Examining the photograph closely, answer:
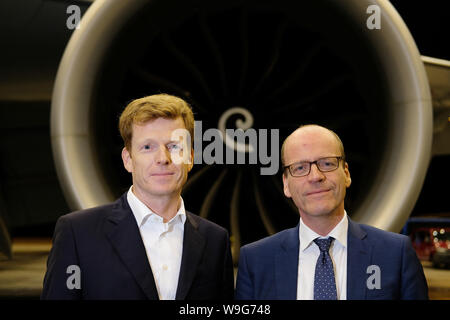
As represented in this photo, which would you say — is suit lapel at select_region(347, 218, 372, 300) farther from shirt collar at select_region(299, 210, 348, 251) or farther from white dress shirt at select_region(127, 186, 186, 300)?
white dress shirt at select_region(127, 186, 186, 300)

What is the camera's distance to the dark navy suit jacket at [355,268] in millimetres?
1149

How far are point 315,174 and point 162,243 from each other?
0.32 meters

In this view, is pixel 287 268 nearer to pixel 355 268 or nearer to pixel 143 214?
pixel 355 268

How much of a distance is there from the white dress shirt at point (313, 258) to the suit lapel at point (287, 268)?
0.5 inches

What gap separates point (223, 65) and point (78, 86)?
2.23 ft

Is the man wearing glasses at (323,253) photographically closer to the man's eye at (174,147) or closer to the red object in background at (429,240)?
the man's eye at (174,147)

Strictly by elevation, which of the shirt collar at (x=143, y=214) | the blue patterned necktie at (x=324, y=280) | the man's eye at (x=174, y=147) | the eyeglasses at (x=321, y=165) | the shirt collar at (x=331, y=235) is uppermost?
the man's eye at (x=174, y=147)

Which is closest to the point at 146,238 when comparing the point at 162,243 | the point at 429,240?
the point at 162,243

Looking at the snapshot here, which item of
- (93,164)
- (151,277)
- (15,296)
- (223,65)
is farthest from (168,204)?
(15,296)

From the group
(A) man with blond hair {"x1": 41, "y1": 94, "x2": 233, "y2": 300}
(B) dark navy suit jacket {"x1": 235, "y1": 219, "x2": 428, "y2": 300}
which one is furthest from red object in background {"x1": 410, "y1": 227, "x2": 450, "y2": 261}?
(A) man with blond hair {"x1": 41, "y1": 94, "x2": 233, "y2": 300}

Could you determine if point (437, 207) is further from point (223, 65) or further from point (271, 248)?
point (271, 248)

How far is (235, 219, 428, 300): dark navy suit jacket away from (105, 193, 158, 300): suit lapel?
192mm

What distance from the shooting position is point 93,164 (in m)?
2.22

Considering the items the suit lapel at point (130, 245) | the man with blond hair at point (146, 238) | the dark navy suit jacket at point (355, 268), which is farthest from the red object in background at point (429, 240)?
the suit lapel at point (130, 245)
